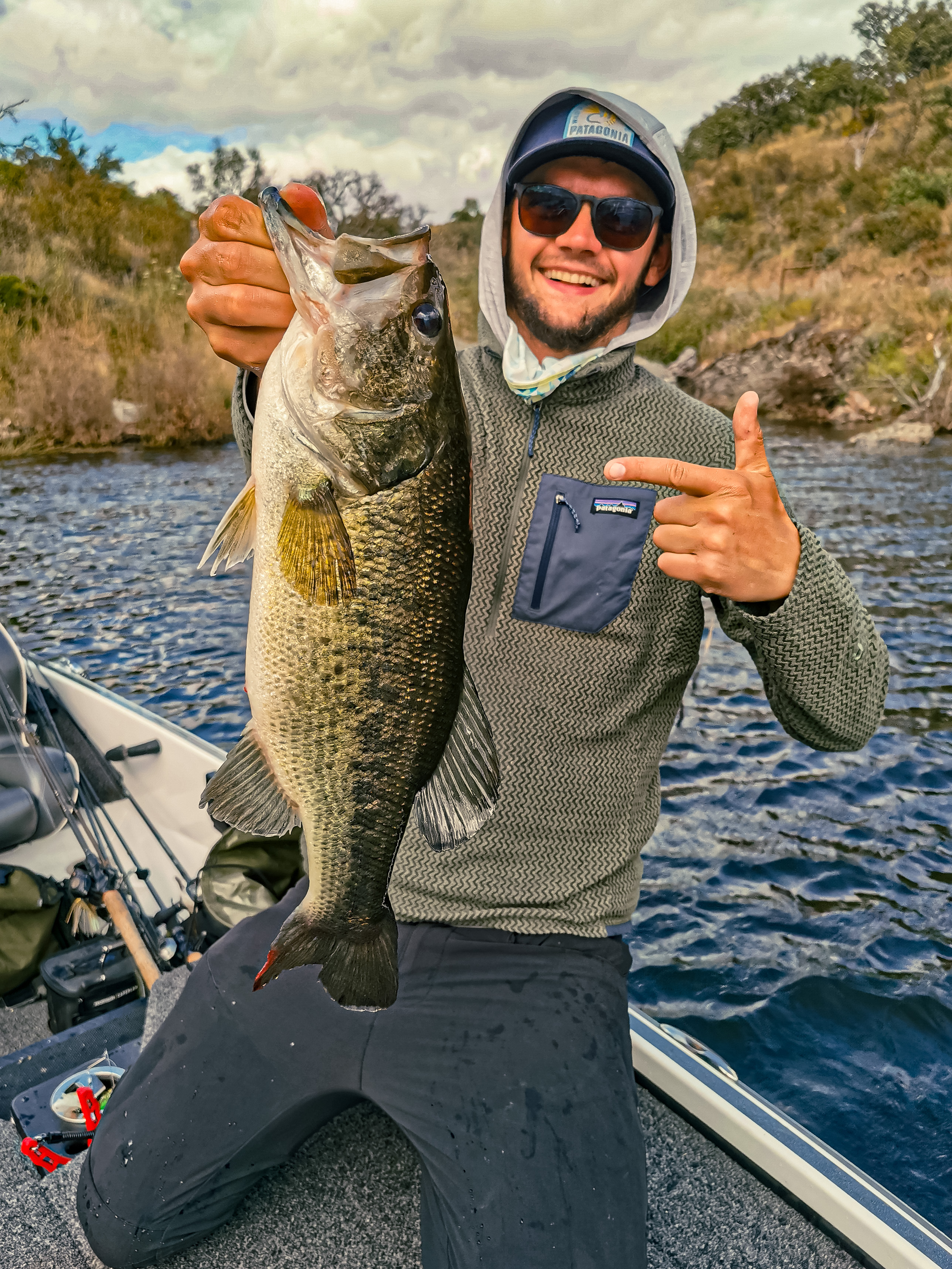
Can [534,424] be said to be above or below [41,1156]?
above

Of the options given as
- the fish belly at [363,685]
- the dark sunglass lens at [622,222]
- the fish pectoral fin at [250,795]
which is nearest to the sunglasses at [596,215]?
the dark sunglass lens at [622,222]

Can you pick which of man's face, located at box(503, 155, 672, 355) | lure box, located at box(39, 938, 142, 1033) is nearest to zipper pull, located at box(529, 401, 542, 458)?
man's face, located at box(503, 155, 672, 355)

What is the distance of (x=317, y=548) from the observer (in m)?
1.58

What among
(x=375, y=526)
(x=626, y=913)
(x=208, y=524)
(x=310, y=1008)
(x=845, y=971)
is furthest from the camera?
(x=208, y=524)

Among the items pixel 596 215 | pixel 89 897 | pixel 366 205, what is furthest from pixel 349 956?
pixel 366 205

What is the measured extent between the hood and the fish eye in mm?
1138

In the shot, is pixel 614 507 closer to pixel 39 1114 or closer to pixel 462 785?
pixel 462 785

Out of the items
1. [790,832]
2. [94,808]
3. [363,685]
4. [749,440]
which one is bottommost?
[790,832]

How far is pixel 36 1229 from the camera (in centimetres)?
237

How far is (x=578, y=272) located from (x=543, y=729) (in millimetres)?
1336

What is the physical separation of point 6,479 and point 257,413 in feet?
64.5

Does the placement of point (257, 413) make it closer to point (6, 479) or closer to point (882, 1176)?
point (882, 1176)

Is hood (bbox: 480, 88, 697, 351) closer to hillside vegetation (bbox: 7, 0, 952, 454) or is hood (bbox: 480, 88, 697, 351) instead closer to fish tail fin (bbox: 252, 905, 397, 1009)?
fish tail fin (bbox: 252, 905, 397, 1009)

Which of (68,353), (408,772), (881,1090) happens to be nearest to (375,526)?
(408,772)
